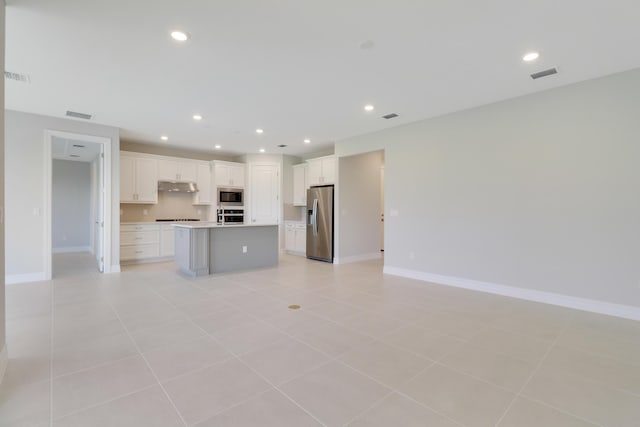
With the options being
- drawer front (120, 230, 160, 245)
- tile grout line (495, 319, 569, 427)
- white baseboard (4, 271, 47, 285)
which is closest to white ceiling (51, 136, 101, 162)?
drawer front (120, 230, 160, 245)

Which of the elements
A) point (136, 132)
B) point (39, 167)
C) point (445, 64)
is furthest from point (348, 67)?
point (39, 167)

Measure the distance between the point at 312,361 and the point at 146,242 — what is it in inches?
228

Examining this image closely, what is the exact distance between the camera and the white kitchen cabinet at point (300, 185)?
7914 millimetres

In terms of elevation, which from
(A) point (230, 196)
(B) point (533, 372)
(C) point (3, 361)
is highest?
(A) point (230, 196)

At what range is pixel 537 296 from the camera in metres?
3.87

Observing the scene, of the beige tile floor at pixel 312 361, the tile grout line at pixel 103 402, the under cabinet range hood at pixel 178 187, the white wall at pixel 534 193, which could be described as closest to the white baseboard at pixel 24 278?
the beige tile floor at pixel 312 361

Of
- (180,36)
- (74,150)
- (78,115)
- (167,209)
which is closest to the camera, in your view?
(180,36)

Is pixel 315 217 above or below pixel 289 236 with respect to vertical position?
above

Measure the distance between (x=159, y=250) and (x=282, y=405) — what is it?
610cm

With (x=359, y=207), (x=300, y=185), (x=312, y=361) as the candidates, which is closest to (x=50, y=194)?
(x=300, y=185)

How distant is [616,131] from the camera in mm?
3357

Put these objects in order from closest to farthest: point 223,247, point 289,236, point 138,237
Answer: point 223,247
point 138,237
point 289,236

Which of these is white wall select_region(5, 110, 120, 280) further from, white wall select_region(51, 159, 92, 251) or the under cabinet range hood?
white wall select_region(51, 159, 92, 251)

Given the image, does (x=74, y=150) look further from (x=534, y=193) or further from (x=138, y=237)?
(x=534, y=193)
